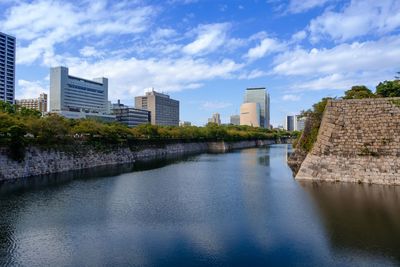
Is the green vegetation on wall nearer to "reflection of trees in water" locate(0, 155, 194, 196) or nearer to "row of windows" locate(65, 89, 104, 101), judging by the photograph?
"reflection of trees in water" locate(0, 155, 194, 196)

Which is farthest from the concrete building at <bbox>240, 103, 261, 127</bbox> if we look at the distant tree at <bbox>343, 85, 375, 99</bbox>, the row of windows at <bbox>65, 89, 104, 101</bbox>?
the distant tree at <bbox>343, 85, 375, 99</bbox>

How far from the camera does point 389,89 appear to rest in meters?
33.1

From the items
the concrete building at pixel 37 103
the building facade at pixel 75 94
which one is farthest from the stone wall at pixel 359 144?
the concrete building at pixel 37 103

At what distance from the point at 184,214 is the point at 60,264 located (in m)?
6.90

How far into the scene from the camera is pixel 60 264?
10.8 metres

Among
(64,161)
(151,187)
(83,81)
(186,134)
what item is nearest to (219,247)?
(151,187)

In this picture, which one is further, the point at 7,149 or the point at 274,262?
the point at 7,149

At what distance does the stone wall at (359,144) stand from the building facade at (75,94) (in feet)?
311

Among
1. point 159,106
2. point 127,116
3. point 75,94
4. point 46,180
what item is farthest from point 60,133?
point 159,106

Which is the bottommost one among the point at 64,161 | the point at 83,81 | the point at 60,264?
the point at 60,264

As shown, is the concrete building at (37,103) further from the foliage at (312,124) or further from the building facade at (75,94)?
the foliage at (312,124)

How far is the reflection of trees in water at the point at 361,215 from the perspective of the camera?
39.7ft

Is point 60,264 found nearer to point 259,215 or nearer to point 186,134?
point 259,215

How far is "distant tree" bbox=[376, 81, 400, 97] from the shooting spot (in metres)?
31.9
